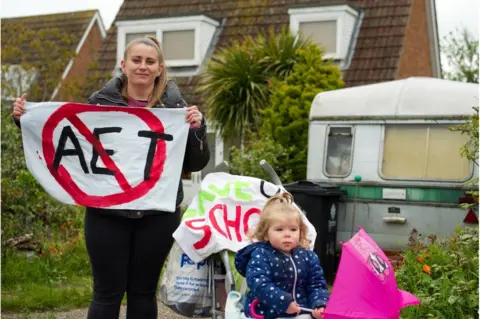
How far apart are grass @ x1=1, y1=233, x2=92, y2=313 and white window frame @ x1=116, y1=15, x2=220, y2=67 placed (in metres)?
12.5

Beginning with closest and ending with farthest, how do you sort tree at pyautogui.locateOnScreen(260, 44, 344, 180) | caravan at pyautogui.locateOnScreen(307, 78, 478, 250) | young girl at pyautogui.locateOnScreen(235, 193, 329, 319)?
1. young girl at pyautogui.locateOnScreen(235, 193, 329, 319)
2. caravan at pyautogui.locateOnScreen(307, 78, 478, 250)
3. tree at pyautogui.locateOnScreen(260, 44, 344, 180)

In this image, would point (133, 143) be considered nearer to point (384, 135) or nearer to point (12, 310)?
point (12, 310)

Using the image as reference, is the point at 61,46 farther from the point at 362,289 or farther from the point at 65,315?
the point at 362,289

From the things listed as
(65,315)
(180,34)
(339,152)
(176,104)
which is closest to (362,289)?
(176,104)

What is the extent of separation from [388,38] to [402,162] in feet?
34.1

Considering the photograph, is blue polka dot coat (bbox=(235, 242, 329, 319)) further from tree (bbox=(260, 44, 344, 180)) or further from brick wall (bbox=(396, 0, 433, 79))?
brick wall (bbox=(396, 0, 433, 79))

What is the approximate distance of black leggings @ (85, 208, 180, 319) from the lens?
494 centimetres

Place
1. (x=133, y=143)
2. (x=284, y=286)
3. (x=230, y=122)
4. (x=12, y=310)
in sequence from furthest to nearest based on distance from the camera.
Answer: (x=230, y=122)
(x=12, y=310)
(x=133, y=143)
(x=284, y=286)

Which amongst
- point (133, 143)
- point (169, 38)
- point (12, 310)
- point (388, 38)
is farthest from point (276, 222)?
point (169, 38)

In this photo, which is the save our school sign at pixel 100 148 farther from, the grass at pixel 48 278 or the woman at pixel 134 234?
the grass at pixel 48 278

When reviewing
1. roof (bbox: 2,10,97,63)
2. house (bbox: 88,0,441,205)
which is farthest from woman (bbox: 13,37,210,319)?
roof (bbox: 2,10,97,63)

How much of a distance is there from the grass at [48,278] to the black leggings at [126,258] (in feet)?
8.82

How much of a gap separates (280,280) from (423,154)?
6.30 m

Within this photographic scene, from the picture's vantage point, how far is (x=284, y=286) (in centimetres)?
473
